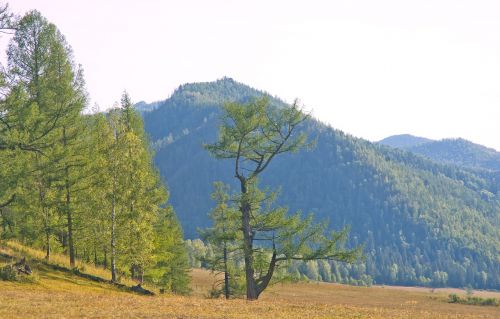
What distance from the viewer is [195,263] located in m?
197

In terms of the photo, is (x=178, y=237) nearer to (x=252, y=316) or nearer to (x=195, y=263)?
(x=252, y=316)

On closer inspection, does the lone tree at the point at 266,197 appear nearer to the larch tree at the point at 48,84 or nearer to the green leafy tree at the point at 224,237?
the green leafy tree at the point at 224,237

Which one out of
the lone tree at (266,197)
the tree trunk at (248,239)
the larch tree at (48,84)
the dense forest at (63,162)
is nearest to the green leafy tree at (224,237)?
the tree trunk at (248,239)

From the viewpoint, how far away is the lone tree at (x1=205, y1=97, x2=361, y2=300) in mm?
32281

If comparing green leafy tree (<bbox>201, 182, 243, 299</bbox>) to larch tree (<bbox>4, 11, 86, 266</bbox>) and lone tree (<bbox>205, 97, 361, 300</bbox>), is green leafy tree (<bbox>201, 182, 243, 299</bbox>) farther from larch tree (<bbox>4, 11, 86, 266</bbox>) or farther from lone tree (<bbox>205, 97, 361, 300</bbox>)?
larch tree (<bbox>4, 11, 86, 266</bbox>)

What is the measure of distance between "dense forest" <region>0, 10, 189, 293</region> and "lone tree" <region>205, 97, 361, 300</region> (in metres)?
12.6

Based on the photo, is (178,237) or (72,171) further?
(178,237)

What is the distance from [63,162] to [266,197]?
16.6 meters

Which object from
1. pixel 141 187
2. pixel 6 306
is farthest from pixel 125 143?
pixel 6 306

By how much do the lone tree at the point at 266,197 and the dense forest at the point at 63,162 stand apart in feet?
41.4

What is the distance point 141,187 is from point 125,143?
3.83 m

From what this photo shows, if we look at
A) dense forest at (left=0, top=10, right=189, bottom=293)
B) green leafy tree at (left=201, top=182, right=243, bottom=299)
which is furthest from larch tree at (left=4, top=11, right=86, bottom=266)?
green leafy tree at (left=201, top=182, right=243, bottom=299)

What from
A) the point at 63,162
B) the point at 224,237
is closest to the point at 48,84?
the point at 63,162

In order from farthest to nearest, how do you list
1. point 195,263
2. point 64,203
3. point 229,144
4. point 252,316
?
point 195,263 < point 64,203 < point 229,144 < point 252,316
